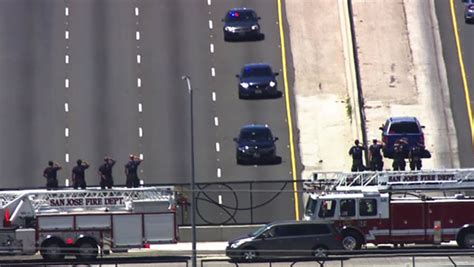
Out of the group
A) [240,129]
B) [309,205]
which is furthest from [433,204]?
[240,129]

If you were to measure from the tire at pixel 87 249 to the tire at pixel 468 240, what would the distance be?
1241 centimetres

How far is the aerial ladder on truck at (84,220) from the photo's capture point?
4416cm

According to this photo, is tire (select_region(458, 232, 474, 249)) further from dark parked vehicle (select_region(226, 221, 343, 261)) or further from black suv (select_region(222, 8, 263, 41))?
black suv (select_region(222, 8, 263, 41))

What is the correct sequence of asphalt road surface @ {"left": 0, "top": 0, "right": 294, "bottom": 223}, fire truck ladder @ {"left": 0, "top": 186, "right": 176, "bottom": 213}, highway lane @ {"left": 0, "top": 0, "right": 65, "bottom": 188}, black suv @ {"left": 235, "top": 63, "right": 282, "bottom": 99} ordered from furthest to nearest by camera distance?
black suv @ {"left": 235, "top": 63, "right": 282, "bottom": 99} < highway lane @ {"left": 0, "top": 0, "right": 65, "bottom": 188} < asphalt road surface @ {"left": 0, "top": 0, "right": 294, "bottom": 223} < fire truck ladder @ {"left": 0, "top": 186, "right": 176, "bottom": 213}

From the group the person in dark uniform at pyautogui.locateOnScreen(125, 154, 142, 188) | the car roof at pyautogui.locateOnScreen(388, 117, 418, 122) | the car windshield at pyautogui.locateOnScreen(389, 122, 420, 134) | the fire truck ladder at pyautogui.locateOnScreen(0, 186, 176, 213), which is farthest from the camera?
the car roof at pyautogui.locateOnScreen(388, 117, 418, 122)

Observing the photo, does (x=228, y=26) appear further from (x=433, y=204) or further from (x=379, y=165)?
(x=433, y=204)

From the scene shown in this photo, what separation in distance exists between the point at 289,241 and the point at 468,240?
21.1ft

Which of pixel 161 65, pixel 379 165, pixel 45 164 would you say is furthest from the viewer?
pixel 161 65

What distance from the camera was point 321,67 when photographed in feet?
211

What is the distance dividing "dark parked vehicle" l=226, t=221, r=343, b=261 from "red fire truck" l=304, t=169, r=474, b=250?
1.55m

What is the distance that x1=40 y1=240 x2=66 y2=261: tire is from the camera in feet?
144

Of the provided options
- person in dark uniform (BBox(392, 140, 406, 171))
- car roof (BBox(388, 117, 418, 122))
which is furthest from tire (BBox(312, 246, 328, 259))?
car roof (BBox(388, 117, 418, 122))

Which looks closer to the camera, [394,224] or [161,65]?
[394,224]

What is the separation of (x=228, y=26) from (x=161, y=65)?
3822 millimetres
